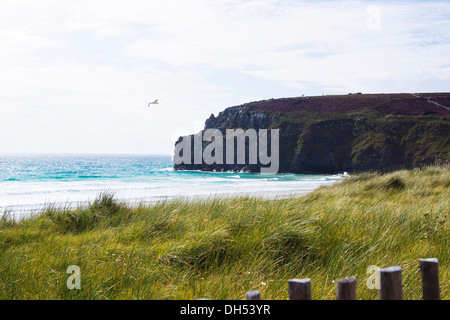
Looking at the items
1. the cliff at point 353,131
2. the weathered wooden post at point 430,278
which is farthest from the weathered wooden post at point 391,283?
the cliff at point 353,131

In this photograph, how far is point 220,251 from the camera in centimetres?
446

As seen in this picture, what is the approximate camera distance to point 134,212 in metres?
6.92

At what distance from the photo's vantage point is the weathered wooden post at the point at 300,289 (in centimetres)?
163

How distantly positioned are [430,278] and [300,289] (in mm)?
747

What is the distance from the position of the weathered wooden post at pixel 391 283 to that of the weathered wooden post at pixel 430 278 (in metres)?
0.25

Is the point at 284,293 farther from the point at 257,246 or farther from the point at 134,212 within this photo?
the point at 134,212

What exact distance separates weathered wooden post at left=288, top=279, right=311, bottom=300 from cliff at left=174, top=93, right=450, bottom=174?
4093 cm

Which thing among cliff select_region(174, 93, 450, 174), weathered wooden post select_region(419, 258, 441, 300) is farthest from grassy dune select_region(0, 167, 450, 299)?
cliff select_region(174, 93, 450, 174)

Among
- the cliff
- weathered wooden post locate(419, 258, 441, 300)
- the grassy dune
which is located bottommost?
the grassy dune

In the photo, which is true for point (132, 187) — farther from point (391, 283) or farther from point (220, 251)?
point (391, 283)

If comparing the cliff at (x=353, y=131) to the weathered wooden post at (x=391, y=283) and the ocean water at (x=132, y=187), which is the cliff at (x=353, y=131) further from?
the weathered wooden post at (x=391, y=283)

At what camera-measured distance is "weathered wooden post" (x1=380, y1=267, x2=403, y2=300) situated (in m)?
1.69

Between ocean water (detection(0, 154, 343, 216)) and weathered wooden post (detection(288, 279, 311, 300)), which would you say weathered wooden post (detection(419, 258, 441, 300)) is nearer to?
weathered wooden post (detection(288, 279, 311, 300))
